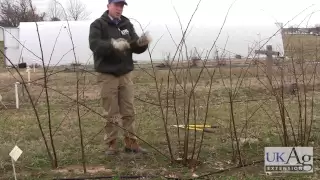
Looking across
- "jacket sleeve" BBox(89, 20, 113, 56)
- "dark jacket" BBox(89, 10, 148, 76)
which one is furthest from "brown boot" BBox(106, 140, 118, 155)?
"jacket sleeve" BBox(89, 20, 113, 56)

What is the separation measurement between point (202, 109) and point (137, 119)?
1.50 metres

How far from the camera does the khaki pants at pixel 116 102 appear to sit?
14.1 ft

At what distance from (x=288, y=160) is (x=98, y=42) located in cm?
200

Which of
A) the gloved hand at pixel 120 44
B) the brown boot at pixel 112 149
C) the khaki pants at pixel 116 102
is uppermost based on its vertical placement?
the gloved hand at pixel 120 44

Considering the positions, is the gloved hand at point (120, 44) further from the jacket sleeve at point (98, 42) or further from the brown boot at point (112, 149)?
the brown boot at point (112, 149)

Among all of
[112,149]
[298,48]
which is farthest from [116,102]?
[298,48]

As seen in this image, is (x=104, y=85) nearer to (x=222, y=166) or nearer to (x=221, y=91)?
(x=222, y=166)

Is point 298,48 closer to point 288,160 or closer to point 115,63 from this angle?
point 288,160

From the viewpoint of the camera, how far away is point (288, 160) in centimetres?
378

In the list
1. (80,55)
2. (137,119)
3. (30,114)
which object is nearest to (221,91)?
(137,119)

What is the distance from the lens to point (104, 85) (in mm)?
4289

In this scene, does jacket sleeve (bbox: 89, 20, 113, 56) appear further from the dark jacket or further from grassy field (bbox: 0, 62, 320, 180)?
grassy field (bbox: 0, 62, 320, 180)

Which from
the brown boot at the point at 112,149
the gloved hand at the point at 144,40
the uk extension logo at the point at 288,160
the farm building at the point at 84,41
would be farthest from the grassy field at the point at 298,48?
the farm building at the point at 84,41

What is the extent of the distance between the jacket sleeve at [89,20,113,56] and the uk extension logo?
1.68 metres
